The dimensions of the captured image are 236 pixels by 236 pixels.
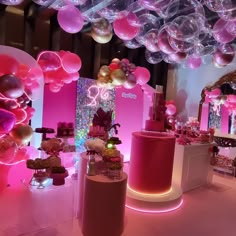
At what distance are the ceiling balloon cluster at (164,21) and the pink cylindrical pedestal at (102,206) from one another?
2.04m

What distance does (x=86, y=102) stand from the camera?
5625 mm

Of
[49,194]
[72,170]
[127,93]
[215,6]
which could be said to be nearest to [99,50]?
[127,93]

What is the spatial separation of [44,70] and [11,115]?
5.47 feet

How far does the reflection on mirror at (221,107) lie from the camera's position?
18.4 feet

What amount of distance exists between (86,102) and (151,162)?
8.91 ft

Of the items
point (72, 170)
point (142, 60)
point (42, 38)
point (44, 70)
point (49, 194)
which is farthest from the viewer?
point (142, 60)

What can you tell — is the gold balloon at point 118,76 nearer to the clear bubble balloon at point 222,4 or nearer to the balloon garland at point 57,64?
the balloon garland at point 57,64

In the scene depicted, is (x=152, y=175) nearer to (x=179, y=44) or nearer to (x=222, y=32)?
(x=179, y=44)

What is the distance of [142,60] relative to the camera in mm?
7059

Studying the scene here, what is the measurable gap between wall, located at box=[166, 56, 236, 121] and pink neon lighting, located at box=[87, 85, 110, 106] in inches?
99.3

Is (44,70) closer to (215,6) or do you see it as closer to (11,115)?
(11,115)

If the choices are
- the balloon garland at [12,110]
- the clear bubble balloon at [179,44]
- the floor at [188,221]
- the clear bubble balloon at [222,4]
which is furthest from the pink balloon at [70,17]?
the floor at [188,221]

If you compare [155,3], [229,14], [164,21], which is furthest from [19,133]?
[229,14]

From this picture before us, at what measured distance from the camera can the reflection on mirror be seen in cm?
561
